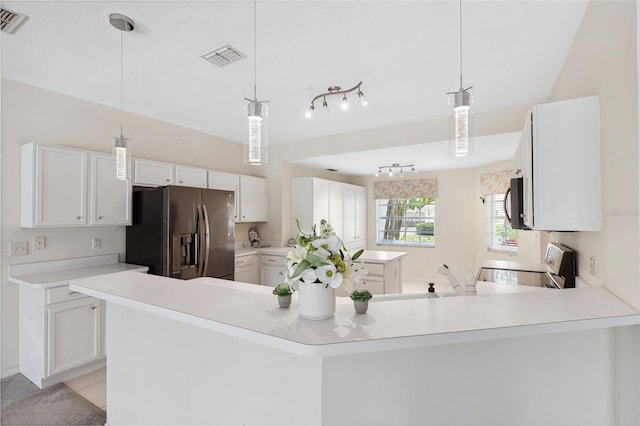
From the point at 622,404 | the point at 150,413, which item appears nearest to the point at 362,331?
the point at 622,404

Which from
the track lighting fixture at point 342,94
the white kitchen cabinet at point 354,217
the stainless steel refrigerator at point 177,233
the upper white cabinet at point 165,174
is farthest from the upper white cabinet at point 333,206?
the track lighting fixture at point 342,94

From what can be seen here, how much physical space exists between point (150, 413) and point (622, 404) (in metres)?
2.29

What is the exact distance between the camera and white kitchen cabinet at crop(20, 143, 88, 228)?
8.57 ft

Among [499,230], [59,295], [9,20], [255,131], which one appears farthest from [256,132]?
[499,230]

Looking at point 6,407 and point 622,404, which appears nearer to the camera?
point 622,404

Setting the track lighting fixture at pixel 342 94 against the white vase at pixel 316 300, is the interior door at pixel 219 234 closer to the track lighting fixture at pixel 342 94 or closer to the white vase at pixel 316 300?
the track lighting fixture at pixel 342 94

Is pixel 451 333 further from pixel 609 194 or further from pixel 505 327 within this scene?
pixel 609 194

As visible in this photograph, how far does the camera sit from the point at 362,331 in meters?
1.03

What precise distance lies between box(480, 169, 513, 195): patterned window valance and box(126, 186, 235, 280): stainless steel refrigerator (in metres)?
4.72

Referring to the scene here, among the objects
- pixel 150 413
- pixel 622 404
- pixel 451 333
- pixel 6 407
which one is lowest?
pixel 6 407

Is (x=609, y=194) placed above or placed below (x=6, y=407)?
above

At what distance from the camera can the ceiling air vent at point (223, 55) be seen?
224 cm

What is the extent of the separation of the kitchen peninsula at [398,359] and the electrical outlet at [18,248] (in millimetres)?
1930

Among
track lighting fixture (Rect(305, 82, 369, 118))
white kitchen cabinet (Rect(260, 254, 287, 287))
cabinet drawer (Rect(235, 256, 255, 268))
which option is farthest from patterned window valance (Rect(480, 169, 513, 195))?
cabinet drawer (Rect(235, 256, 255, 268))
